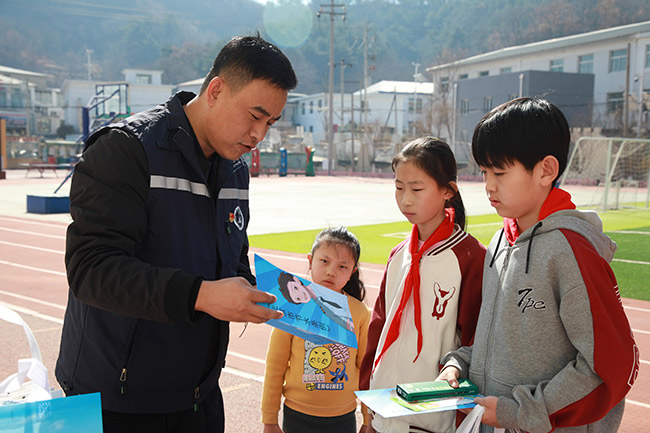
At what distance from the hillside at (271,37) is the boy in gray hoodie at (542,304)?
88341 millimetres

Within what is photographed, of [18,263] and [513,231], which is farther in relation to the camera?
[18,263]

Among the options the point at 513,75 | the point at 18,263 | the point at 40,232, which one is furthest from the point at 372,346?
the point at 513,75

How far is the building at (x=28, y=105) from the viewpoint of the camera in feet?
219

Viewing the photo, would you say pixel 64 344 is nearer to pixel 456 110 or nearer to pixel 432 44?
pixel 456 110

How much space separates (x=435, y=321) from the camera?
2359 millimetres

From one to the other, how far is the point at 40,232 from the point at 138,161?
12432 mm

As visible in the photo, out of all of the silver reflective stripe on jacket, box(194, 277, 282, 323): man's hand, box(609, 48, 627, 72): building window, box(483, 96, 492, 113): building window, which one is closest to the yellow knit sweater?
the silver reflective stripe on jacket

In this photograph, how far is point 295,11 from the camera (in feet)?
451

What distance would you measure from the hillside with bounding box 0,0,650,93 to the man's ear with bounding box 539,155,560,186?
8835 cm

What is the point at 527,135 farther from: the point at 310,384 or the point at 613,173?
the point at 613,173

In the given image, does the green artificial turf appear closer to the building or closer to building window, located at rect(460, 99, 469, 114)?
building window, located at rect(460, 99, 469, 114)

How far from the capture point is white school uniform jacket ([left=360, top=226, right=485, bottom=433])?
7.64ft

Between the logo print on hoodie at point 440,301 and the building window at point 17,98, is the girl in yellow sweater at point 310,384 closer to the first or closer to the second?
the logo print on hoodie at point 440,301

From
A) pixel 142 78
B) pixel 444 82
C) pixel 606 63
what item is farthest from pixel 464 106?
pixel 142 78
